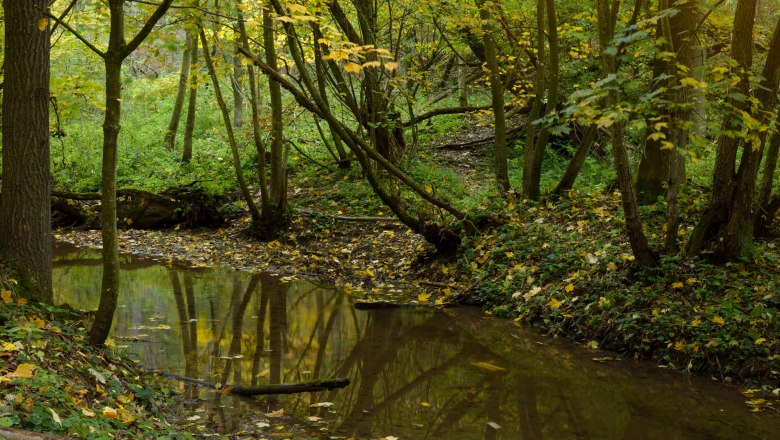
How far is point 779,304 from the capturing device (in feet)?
21.5

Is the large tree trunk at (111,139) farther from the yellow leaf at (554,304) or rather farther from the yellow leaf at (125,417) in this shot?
the yellow leaf at (554,304)

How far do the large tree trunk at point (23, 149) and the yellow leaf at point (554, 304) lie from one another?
554 cm

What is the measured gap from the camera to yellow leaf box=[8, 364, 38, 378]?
12.3 feet

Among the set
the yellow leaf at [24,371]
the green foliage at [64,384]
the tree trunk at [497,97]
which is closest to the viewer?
the green foliage at [64,384]

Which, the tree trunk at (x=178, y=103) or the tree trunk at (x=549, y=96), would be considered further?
the tree trunk at (x=178, y=103)

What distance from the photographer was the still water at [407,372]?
516 cm

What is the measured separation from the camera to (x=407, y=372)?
21.4 ft

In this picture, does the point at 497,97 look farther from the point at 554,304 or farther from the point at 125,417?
the point at 125,417

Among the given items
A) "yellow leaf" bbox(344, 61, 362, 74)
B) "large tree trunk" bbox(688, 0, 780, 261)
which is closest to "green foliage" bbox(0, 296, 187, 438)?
"yellow leaf" bbox(344, 61, 362, 74)

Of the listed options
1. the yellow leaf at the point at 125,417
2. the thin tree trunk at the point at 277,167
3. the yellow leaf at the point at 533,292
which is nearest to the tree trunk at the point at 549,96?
the yellow leaf at the point at 533,292

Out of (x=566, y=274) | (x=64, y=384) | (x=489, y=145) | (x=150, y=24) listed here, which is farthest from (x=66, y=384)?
(x=489, y=145)

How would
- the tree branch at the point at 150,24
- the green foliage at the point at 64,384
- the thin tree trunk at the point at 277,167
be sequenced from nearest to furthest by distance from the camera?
the green foliage at the point at 64,384 < the tree branch at the point at 150,24 < the thin tree trunk at the point at 277,167

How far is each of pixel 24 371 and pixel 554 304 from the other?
595cm

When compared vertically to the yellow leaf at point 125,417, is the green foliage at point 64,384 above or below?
above
